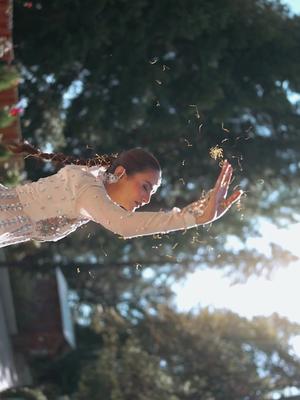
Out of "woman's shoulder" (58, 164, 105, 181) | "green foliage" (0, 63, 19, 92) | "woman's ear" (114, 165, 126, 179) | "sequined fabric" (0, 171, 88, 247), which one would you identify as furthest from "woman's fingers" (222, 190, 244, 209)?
"green foliage" (0, 63, 19, 92)

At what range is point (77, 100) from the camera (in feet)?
48.4

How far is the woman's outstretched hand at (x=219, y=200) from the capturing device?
3.27 m

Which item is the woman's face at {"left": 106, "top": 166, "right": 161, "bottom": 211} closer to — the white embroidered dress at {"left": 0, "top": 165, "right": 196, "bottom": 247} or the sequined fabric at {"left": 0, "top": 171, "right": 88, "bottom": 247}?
the white embroidered dress at {"left": 0, "top": 165, "right": 196, "bottom": 247}

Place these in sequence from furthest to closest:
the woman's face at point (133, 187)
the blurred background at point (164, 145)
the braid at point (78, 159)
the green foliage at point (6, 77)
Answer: the blurred background at point (164, 145) → the green foliage at point (6, 77) → the braid at point (78, 159) → the woman's face at point (133, 187)

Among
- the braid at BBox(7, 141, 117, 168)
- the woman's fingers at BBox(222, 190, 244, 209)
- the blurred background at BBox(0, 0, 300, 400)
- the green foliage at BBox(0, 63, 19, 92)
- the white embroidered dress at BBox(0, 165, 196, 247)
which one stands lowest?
the blurred background at BBox(0, 0, 300, 400)

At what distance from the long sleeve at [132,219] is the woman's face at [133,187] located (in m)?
0.18

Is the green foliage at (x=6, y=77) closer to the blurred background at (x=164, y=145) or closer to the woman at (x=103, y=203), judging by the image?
the blurred background at (x=164, y=145)

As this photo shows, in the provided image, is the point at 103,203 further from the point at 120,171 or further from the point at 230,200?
the point at 230,200

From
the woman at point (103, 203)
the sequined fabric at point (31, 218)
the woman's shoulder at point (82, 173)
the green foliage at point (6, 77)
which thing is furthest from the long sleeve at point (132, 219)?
the green foliage at point (6, 77)

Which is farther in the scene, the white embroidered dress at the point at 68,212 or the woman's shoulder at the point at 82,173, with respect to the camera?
the woman's shoulder at the point at 82,173

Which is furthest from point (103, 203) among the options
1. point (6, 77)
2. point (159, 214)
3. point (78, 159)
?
point (6, 77)

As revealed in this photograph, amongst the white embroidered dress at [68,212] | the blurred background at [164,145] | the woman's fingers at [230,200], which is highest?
the woman's fingers at [230,200]

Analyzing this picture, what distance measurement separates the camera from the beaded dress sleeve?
3.32 meters

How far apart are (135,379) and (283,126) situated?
7.09 meters
